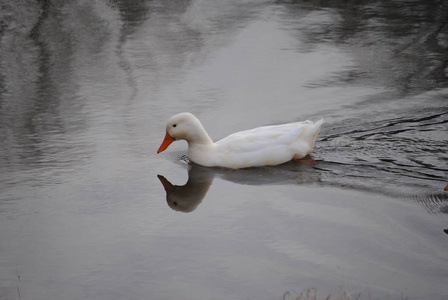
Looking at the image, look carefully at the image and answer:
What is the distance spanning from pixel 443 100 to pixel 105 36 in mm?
6143

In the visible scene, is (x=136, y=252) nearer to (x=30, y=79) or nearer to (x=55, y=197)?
(x=55, y=197)

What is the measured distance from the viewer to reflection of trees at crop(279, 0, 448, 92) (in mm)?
10148

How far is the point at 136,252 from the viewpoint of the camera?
18.3 feet

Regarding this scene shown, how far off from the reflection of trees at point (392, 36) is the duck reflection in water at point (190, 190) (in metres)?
3.58

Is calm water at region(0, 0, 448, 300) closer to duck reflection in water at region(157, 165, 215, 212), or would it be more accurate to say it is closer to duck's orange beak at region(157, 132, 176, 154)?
duck reflection in water at region(157, 165, 215, 212)

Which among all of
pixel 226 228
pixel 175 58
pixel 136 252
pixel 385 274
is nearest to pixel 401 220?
pixel 385 274

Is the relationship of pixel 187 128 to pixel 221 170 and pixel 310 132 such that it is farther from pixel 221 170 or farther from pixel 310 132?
pixel 310 132

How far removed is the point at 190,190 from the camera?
6.95 m

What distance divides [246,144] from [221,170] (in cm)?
41

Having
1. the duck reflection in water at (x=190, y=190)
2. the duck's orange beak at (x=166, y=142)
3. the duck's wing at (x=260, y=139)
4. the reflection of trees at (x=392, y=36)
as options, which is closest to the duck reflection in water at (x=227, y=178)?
the duck reflection in water at (x=190, y=190)

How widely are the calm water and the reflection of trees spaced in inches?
2.1

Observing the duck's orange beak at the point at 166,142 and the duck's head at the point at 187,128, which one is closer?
the duck's head at the point at 187,128

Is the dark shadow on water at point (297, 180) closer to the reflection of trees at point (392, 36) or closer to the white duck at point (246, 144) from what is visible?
the white duck at point (246, 144)

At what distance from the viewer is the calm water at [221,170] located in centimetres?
524
